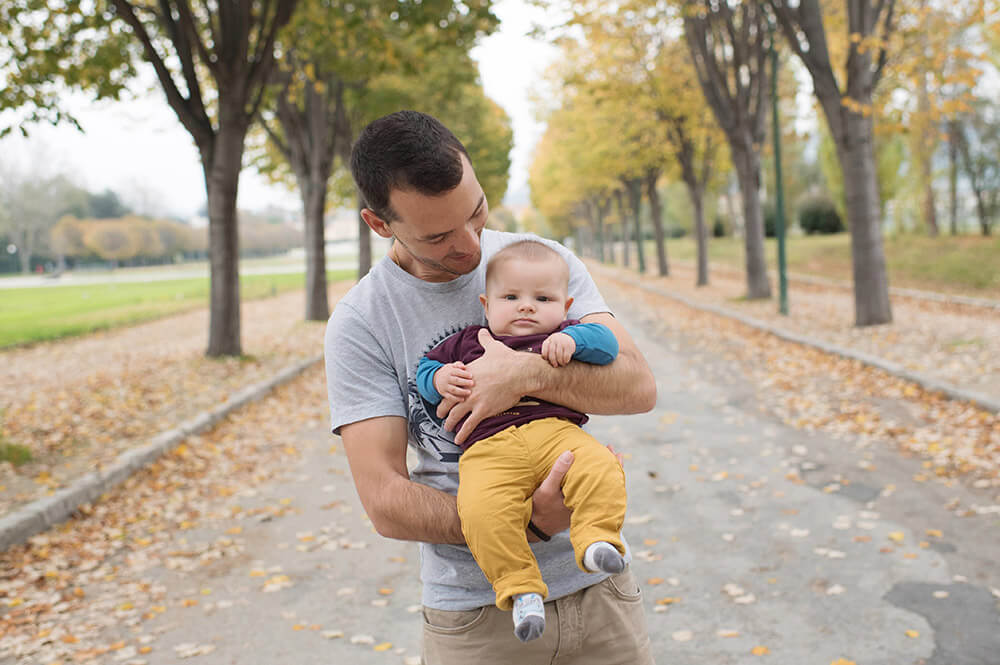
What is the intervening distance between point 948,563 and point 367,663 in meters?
3.43

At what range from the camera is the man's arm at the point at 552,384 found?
2.01m

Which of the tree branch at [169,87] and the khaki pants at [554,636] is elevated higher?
the tree branch at [169,87]

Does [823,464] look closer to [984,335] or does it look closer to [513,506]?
[513,506]

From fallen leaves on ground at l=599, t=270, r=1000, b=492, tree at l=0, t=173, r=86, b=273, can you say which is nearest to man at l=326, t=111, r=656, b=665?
fallen leaves on ground at l=599, t=270, r=1000, b=492

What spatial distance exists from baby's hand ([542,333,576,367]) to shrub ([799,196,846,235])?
2050 inches

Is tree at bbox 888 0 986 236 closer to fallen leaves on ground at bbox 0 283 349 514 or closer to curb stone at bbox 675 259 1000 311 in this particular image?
curb stone at bbox 675 259 1000 311

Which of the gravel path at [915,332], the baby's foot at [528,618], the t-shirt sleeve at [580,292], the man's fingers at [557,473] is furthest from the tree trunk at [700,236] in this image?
the baby's foot at [528,618]

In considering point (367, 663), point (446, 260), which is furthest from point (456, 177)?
point (367, 663)

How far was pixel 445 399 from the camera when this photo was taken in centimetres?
198

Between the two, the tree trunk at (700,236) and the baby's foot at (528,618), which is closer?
the baby's foot at (528,618)

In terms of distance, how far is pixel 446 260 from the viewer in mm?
2080

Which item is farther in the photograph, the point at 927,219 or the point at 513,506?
the point at 927,219

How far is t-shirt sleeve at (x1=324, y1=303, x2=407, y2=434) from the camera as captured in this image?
6.66ft

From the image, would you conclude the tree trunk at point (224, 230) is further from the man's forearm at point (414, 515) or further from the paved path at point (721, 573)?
the man's forearm at point (414, 515)
